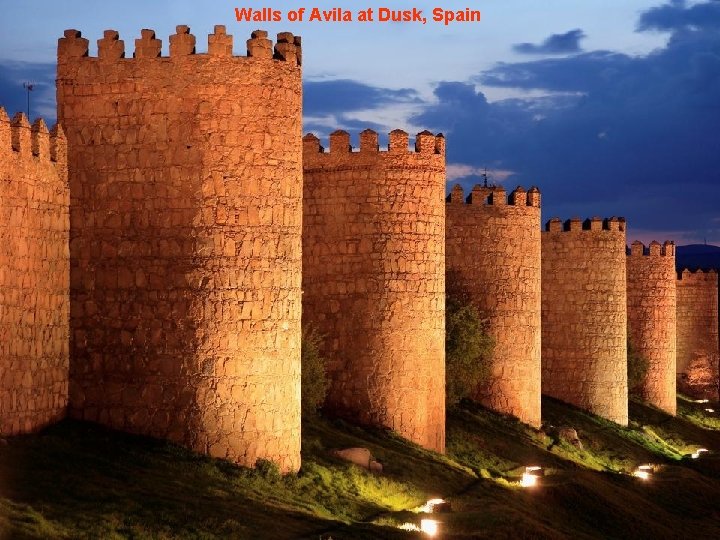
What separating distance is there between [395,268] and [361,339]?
142cm

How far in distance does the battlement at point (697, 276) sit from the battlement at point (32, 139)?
3814 cm

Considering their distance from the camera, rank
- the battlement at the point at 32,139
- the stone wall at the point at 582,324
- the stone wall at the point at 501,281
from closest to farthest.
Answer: the battlement at the point at 32,139, the stone wall at the point at 501,281, the stone wall at the point at 582,324

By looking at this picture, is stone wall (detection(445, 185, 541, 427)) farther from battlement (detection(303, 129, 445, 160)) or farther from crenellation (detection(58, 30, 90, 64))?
crenellation (detection(58, 30, 90, 64))

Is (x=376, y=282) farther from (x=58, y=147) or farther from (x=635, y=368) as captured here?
(x=635, y=368)

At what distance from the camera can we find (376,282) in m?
27.8

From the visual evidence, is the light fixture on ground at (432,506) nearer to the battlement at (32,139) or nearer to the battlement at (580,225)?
the battlement at (32,139)

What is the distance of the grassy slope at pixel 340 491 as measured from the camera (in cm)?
1748

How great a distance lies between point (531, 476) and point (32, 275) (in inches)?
460

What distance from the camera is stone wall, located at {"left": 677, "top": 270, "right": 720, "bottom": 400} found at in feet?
183

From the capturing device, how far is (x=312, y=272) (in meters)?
28.1

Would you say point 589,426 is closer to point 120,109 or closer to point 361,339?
point 361,339

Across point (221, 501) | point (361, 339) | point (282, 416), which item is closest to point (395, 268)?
point (361, 339)

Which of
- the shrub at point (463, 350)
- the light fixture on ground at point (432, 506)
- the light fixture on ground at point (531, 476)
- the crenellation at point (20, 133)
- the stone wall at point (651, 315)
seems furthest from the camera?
the stone wall at point (651, 315)

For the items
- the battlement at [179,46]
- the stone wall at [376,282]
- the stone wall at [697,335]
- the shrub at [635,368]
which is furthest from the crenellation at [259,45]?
the stone wall at [697,335]
